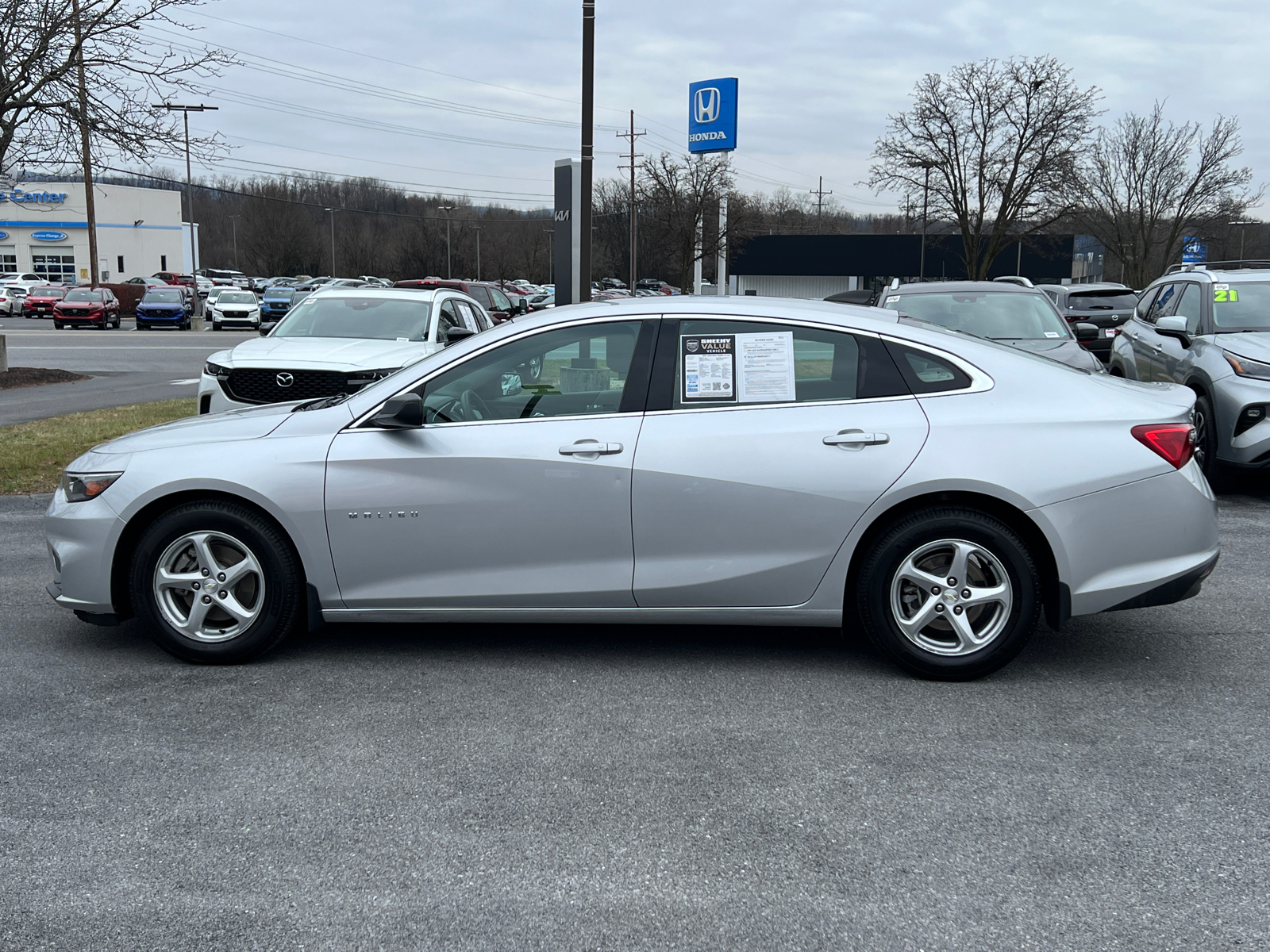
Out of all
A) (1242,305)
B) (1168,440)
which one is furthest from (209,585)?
(1242,305)

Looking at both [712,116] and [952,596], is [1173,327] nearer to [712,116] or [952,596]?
[952,596]

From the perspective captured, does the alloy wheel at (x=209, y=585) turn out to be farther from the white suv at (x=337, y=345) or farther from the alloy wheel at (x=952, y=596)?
the white suv at (x=337, y=345)

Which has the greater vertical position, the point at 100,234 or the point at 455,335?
the point at 100,234

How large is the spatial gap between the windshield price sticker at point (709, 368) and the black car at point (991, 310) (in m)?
6.15

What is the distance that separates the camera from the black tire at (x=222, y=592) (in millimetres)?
4746

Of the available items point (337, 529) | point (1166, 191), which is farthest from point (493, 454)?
point (1166, 191)

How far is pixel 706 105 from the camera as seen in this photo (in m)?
28.4

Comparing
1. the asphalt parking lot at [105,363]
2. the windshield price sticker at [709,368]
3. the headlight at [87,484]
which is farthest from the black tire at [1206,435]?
the asphalt parking lot at [105,363]

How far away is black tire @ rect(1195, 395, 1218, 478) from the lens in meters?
8.84

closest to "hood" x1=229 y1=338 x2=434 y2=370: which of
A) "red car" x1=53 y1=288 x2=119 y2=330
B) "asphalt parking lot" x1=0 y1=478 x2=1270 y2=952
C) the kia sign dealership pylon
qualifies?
"asphalt parking lot" x1=0 y1=478 x2=1270 y2=952

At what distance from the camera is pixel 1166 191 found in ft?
167

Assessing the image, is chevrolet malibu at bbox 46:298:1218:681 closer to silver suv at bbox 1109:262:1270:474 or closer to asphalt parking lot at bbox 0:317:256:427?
silver suv at bbox 1109:262:1270:474

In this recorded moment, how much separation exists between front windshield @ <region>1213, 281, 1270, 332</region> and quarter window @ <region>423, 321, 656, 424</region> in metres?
6.94

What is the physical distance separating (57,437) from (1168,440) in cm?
1101
